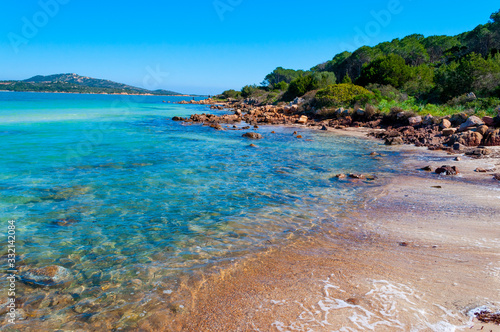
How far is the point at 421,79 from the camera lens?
36.7 m

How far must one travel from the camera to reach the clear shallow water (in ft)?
16.9

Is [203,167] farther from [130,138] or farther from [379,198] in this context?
[130,138]

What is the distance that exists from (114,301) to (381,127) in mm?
25134

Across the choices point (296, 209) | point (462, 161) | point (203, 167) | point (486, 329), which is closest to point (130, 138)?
point (203, 167)

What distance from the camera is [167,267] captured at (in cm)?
480

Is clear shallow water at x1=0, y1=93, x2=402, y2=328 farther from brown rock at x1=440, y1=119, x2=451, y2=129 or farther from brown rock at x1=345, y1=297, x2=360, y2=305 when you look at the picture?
brown rock at x1=440, y1=119, x2=451, y2=129

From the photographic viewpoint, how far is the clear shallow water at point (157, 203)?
5.16 m

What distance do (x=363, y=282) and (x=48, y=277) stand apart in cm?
466

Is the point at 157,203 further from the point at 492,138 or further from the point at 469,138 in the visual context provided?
the point at 492,138

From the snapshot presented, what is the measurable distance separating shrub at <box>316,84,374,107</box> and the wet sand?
90.5 feet

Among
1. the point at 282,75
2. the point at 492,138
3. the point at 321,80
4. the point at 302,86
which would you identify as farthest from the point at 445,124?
the point at 282,75

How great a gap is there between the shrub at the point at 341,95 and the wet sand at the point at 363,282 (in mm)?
27596

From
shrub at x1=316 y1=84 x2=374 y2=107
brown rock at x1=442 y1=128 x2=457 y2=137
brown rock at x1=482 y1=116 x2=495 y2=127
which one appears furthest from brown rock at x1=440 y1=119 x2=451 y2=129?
shrub at x1=316 y1=84 x2=374 y2=107
